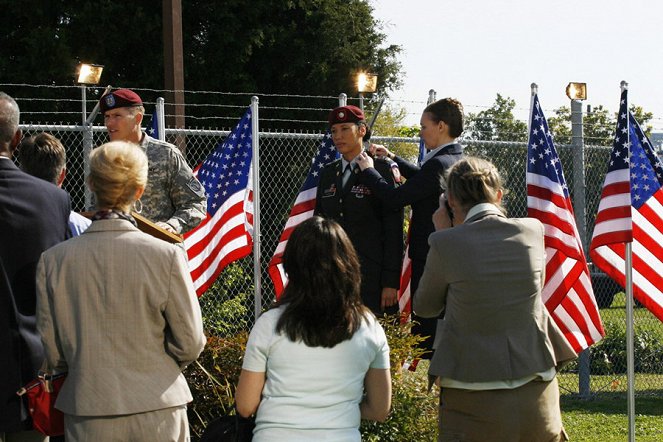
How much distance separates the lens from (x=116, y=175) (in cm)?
404

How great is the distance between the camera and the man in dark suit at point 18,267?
430cm

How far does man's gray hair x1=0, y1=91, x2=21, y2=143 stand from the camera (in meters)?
4.42

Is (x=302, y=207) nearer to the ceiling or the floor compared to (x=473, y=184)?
nearer to the floor

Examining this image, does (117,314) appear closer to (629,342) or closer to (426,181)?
(426,181)

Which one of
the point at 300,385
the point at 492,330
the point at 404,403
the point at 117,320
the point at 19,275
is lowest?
the point at 404,403

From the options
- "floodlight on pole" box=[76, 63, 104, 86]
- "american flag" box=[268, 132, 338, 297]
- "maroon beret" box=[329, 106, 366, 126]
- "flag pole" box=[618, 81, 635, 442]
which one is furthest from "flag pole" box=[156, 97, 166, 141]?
"flag pole" box=[618, 81, 635, 442]

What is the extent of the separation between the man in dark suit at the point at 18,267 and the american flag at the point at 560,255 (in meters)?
4.21

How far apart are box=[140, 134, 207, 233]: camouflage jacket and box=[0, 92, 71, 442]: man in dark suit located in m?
1.72

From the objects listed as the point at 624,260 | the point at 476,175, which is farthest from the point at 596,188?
the point at 476,175

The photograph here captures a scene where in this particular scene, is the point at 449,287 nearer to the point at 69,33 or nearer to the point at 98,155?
the point at 98,155

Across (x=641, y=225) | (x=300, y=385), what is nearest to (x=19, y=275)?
(x=300, y=385)

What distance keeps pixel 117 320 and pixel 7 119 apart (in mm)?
1063

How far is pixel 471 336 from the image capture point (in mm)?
4484

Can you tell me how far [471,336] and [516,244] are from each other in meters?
0.42
